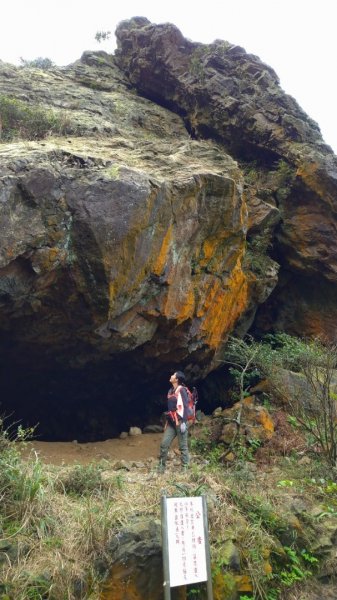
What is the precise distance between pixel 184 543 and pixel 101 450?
6.03 metres

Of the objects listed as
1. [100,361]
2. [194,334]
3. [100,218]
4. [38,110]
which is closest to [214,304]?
[194,334]

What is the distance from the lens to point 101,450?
34.0 ft

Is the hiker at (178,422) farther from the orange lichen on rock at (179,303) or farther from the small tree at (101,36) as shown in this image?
the small tree at (101,36)

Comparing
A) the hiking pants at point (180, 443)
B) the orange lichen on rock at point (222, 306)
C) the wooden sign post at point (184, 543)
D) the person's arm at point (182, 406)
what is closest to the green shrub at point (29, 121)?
the orange lichen on rock at point (222, 306)

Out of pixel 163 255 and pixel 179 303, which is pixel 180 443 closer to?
pixel 179 303

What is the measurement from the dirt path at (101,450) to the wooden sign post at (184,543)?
489 cm

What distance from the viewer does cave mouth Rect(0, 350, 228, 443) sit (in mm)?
11469

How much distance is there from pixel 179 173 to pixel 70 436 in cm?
747

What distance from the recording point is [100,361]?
10.9 metres

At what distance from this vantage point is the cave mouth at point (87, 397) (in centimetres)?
1147

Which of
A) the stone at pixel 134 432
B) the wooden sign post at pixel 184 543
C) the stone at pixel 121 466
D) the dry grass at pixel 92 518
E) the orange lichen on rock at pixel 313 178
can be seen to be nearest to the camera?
the wooden sign post at pixel 184 543

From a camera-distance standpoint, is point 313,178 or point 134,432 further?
point 313,178

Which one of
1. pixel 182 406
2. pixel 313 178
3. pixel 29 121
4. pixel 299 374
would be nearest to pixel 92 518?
pixel 182 406

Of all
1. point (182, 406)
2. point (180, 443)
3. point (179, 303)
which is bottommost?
point (180, 443)
